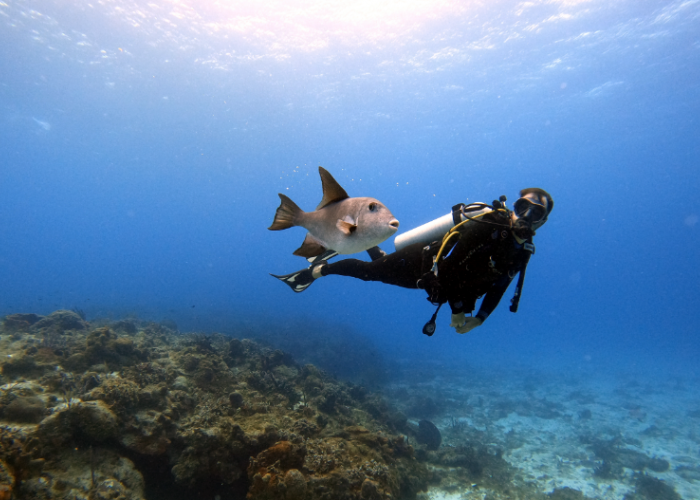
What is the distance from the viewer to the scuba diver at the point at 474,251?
3.57m

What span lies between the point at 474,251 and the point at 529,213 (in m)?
0.78

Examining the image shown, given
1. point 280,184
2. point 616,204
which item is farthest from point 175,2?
point 616,204

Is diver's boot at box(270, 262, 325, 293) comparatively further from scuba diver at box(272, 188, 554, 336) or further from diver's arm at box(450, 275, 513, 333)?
diver's arm at box(450, 275, 513, 333)

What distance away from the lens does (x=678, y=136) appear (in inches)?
1828

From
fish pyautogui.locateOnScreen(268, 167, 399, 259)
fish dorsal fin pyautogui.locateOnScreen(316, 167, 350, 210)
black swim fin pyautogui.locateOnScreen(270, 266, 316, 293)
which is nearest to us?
fish pyautogui.locateOnScreen(268, 167, 399, 259)

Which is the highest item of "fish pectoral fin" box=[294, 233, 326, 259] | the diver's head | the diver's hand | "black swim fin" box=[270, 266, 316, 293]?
the diver's head

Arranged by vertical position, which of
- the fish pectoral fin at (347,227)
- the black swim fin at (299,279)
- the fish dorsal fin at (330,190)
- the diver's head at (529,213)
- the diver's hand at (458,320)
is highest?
the diver's head at (529,213)

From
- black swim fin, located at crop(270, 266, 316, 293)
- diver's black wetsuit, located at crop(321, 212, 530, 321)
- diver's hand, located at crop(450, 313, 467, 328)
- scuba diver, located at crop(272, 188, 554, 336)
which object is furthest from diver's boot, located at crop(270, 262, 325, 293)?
diver's hand, located at crop(450, 313, 467, 328)

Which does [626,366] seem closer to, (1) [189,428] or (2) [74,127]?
(1) [189,428]

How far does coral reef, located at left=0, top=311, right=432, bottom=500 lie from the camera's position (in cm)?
348

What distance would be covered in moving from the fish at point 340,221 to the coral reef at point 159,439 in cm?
346

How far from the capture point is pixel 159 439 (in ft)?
14.3

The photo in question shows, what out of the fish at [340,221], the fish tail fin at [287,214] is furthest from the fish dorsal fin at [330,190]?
the fish tail fin at [287,214]

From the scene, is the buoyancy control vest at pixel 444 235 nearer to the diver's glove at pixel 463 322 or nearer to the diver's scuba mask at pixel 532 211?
the diver's scuba mask at pixel 532 211
